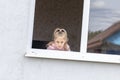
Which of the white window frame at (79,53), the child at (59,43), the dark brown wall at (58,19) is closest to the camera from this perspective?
the white window frame at (79,53)

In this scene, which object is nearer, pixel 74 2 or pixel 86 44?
pixel 86 44

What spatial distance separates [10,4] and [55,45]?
86cm

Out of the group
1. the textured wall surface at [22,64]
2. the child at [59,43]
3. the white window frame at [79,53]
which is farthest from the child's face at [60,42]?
the textured wall surface at [22,64]

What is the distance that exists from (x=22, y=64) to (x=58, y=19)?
1.65 m

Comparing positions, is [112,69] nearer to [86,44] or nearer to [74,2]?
[86,44]

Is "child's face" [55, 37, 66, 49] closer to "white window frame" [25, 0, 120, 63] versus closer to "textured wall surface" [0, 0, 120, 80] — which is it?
"white window frame" [25, 0, 120, 63]

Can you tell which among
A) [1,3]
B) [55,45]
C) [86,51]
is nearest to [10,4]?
[1,3]

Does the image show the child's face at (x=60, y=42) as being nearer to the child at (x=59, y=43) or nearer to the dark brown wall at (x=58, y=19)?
the child at (x=59, y=43)

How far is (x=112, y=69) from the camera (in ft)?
20.7

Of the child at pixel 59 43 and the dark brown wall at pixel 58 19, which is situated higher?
the dark brown wall at pixel 58 19

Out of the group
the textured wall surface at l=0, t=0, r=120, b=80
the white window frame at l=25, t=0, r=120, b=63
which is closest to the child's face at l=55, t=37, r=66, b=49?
the white window frame at l=25, t=0, r=120, b=63

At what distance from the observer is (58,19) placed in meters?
7.74

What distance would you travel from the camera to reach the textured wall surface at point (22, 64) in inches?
249

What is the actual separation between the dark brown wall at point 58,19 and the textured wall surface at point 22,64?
302 mm
